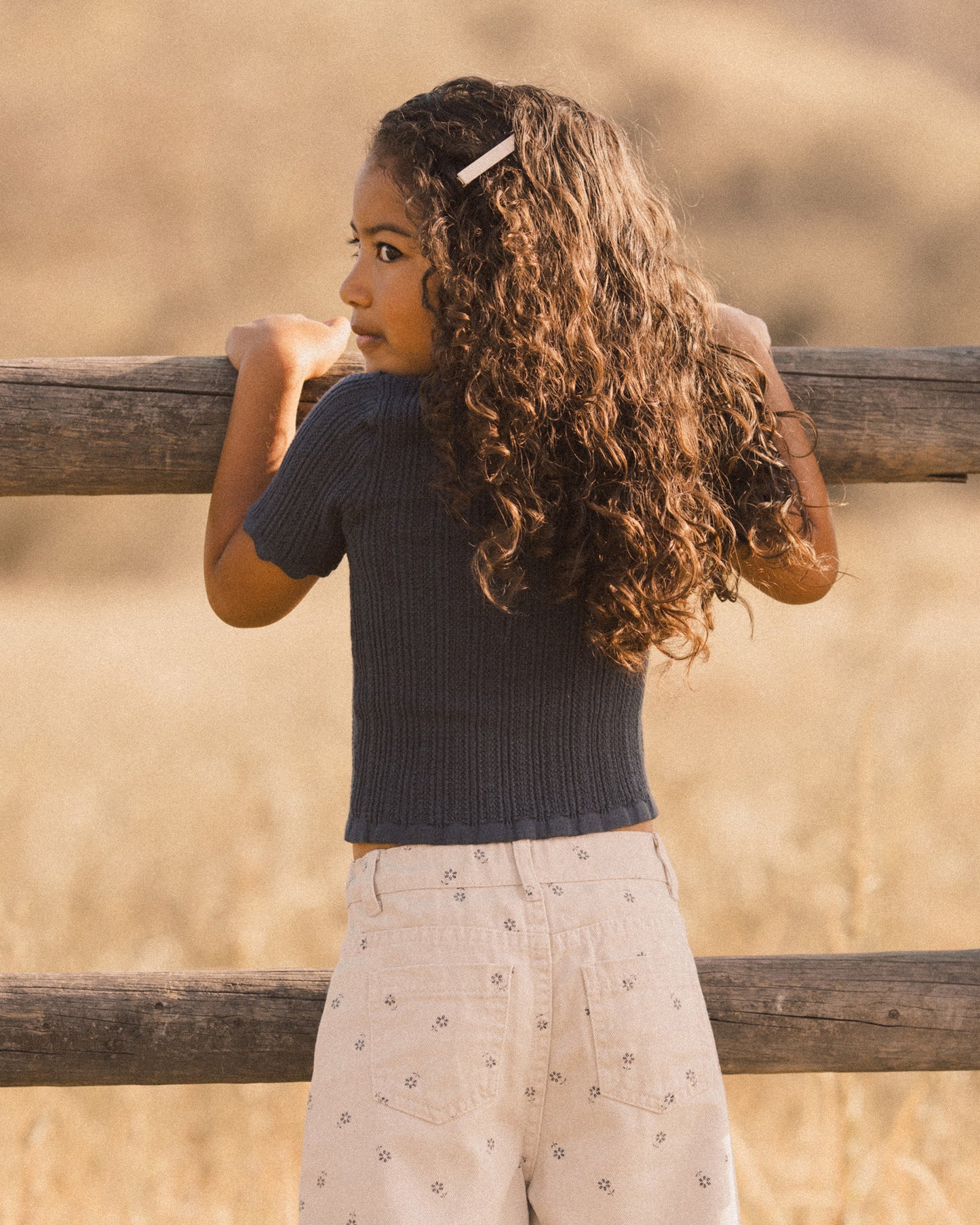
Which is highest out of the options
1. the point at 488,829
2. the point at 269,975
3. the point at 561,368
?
the point at 561,368

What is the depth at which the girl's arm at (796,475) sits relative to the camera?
61.6 inches

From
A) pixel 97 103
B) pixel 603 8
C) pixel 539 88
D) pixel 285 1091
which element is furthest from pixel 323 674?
pixel 603 8

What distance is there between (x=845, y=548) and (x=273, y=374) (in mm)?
15342

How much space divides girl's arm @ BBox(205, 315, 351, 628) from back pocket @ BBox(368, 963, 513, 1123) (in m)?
0.45

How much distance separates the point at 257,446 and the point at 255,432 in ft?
0.06

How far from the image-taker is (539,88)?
1.41 m

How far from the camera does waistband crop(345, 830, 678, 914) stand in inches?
50.3

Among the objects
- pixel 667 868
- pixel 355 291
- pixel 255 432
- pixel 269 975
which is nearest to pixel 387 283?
pixel 355 291

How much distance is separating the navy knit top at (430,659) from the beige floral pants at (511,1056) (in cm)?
4

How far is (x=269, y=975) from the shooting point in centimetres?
171

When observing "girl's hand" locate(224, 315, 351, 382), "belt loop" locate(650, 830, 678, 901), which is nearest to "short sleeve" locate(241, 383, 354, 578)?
"girl's hand" locate(224, 315, 351, 382)

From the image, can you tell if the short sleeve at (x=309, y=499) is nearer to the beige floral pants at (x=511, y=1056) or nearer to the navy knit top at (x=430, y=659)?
the navy knit top at (x=430, y=659)

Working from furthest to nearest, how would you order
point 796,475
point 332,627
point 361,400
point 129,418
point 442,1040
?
point 332,627 → point 129,418 → point 796,475 → point 361,400 → point 442,1040

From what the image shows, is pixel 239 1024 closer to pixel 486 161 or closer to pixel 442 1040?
pixel 442 1040
